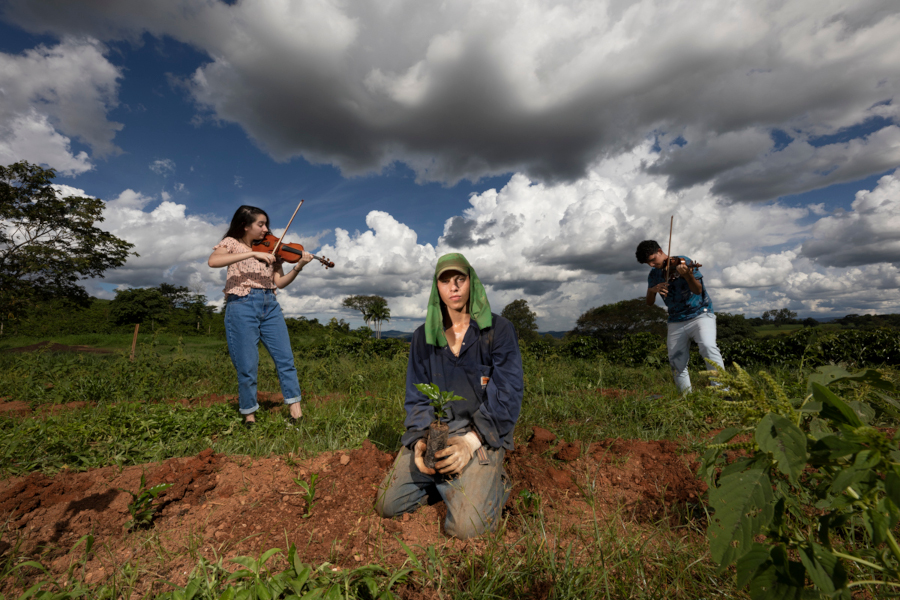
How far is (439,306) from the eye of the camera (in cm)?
267

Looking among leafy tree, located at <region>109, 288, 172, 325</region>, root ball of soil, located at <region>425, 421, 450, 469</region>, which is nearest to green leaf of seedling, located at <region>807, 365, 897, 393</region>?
root ball of soil, located at <region>425, 421, 450, 469</region>

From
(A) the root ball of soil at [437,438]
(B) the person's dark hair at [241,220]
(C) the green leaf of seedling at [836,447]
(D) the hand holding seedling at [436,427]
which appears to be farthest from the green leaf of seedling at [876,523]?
(B) the person's dark hair at [241,220]

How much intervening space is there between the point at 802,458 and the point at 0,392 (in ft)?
27.6

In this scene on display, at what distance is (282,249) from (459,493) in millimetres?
3588

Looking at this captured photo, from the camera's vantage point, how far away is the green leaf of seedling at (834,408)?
2.55ft

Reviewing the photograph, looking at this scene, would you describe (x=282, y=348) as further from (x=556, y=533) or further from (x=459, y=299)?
(x=556, y=533)

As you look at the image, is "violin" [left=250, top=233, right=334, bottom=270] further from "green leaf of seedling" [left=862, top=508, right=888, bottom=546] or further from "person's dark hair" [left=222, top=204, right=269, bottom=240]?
"green leaf of seedling" [left=862, top=508, right=888, bottom=546]

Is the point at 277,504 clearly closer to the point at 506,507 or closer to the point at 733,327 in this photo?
the point at 506,507

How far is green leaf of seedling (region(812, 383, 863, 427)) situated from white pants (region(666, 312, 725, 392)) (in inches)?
168

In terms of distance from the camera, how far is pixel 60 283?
17.1 metres

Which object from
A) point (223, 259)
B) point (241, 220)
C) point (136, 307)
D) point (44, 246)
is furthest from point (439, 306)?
point (136, 307)

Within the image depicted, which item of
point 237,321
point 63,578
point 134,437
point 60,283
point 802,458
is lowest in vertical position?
point 63,578

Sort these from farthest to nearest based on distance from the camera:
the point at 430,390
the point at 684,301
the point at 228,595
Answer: the point at 684,301
the point at 430,390
the point at 228,595

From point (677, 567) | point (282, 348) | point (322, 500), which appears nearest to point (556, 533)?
point (677, 567)
